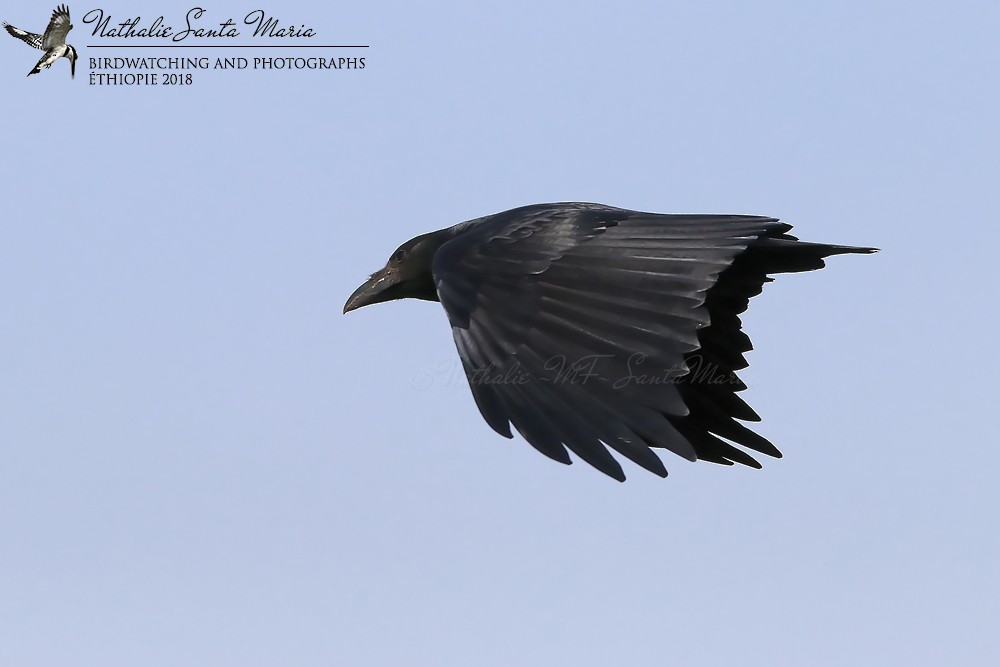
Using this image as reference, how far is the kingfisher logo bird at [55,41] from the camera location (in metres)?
11.1

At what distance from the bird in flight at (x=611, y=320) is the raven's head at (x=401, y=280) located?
3.49 ft

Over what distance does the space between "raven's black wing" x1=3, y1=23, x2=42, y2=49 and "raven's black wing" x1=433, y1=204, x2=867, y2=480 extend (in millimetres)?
4988

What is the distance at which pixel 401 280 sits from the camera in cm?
979

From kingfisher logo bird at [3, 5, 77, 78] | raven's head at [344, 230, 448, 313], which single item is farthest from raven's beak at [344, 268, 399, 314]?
kingfisher logo bird at [3, 5, 77, 78]

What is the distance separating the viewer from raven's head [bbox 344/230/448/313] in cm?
968

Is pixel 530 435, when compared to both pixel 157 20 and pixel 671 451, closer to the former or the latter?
pixel 671 451

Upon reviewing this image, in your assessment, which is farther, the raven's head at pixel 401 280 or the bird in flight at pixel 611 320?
the raven's head at pixel 401 280

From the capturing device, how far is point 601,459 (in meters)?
6.60

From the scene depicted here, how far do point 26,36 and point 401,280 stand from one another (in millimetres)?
4226

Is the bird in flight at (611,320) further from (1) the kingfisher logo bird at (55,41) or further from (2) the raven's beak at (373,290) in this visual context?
(1) the kingfisher logo bird at (55,41)

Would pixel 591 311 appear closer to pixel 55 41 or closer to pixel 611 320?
pixel 611 320

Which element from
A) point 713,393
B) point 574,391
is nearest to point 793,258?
point 713,393

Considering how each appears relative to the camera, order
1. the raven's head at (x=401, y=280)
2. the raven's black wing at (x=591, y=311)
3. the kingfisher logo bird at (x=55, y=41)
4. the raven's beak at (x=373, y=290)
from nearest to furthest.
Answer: the raven's black wing at (x=591, y=311) < the raven's head at (x=401, y=280) < the raven's beak at (x=373, y=290) < the kingfisher logo bird at (x=55, y=41)

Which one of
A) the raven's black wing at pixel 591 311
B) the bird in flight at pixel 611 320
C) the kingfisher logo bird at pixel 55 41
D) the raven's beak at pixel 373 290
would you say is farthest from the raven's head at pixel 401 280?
the kingfisher logo bird at pixel 55 41
